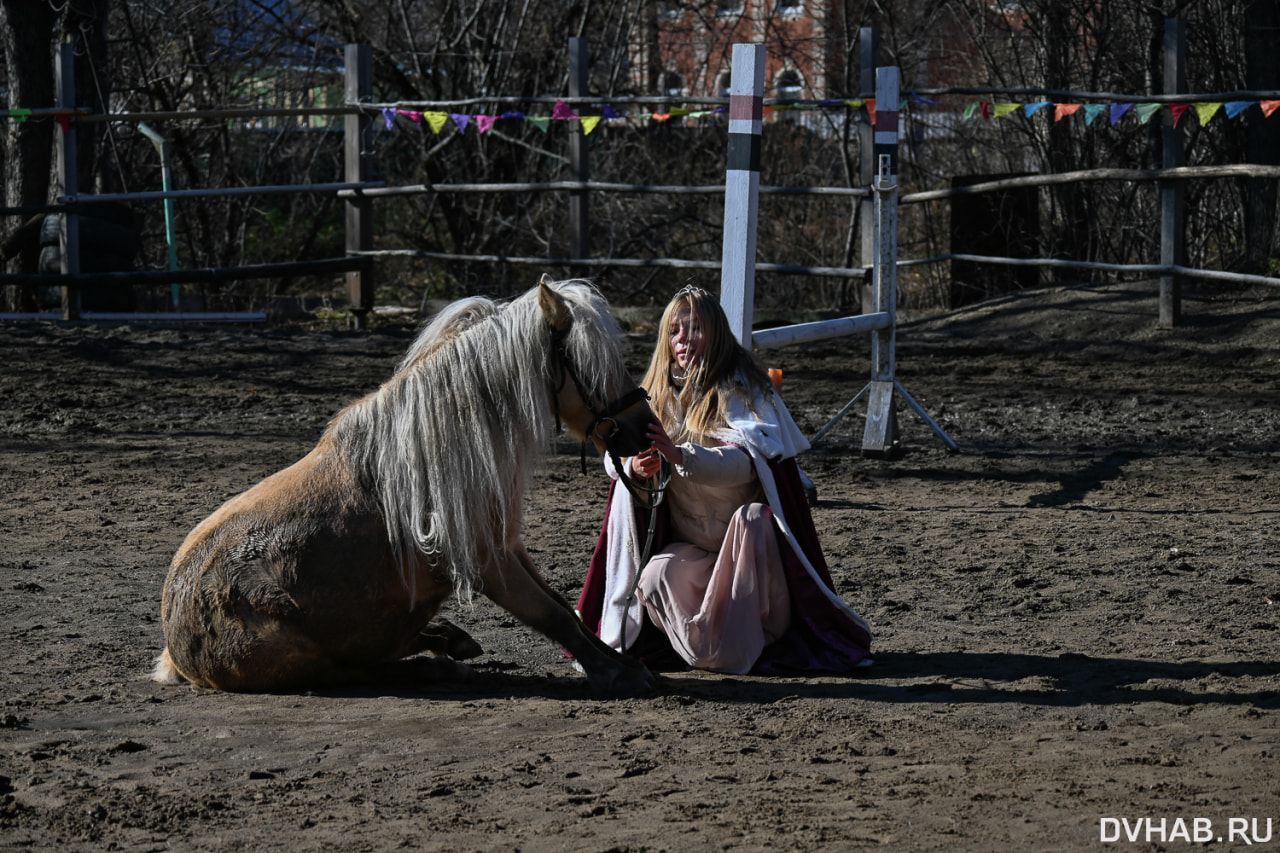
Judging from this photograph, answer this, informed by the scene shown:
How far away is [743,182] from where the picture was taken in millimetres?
5270

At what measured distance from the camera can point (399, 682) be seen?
12.6ft

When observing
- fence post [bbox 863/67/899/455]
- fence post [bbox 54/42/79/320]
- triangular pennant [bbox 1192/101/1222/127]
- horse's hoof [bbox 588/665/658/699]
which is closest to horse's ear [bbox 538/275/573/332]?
horse's hoof [bbox 588/665/658/699]

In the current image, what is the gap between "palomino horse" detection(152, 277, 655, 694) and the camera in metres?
3.51

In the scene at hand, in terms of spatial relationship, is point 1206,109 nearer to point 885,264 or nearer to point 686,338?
point 885,264

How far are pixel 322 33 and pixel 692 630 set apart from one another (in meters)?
11.6

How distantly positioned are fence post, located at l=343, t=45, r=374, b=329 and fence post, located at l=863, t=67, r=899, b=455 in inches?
215

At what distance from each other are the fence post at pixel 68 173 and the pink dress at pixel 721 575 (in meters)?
7.53

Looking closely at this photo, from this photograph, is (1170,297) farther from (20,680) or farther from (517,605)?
(20,680)

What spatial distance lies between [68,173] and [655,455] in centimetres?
814

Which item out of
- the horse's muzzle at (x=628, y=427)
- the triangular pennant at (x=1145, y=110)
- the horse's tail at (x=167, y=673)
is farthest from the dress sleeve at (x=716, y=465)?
the triangular pennant at (x=1145, y=110)

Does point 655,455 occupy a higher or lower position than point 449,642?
higher

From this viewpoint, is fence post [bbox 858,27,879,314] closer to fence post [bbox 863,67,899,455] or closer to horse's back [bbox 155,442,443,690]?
fence post [bbox 863,67,899,455]

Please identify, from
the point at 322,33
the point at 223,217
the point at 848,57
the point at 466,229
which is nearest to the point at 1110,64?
the point at 848,57

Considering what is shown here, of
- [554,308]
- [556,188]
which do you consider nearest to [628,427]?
[554,308]
